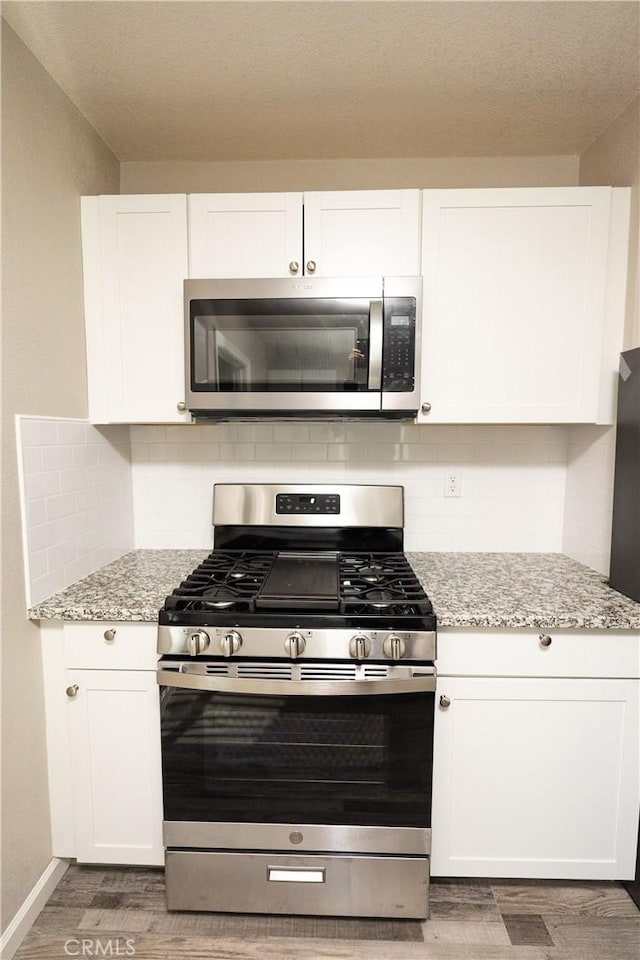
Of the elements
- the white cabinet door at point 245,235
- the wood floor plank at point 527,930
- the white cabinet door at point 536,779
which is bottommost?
the wood floor plank at point 527,930

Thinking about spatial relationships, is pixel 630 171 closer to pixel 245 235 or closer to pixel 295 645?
pixel 245 235

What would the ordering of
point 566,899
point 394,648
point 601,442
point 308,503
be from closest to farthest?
point 394,648 < point 566,899 < point 601,442 < point 308,503

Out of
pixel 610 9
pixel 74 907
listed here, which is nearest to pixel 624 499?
pixel 610 9

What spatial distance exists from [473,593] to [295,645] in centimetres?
61

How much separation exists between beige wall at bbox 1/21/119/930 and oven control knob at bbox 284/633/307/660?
78cm

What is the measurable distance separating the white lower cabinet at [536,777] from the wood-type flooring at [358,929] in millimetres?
103

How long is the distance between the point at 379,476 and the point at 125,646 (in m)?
1.14

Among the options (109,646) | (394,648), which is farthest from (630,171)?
(109,646)

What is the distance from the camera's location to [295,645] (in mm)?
1445

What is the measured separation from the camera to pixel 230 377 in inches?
69.3

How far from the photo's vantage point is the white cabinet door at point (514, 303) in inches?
68.2

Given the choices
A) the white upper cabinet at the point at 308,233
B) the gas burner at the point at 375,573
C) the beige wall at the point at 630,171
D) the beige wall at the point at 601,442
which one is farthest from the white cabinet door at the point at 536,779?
the white upper cabinet at the point at 308,233

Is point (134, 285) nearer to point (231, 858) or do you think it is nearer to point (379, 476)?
point (379, 476)
